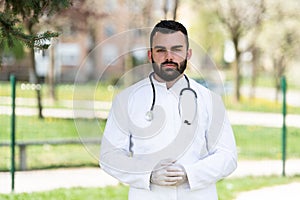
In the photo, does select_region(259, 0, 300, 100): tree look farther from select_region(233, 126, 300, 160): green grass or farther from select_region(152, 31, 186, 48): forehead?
select_region(152, 31, 186, 48): forehead

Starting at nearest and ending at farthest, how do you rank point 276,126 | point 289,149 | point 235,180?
point 235,180
point 289,149
point 276,126

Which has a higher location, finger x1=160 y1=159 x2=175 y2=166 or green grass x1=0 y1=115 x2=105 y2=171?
finger x1=160 y1=159 x2=175 y2=166

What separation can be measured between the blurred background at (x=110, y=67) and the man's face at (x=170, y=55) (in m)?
0.07

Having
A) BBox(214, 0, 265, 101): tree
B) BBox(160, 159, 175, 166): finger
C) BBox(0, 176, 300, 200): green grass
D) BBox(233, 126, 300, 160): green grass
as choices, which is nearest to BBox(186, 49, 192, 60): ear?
BBox(160, 159, 175, 166): finger

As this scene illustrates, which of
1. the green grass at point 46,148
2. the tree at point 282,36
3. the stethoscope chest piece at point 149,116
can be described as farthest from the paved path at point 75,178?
the tree at point 282,36

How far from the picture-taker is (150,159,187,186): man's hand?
3.32 meters

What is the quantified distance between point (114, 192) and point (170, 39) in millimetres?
5889

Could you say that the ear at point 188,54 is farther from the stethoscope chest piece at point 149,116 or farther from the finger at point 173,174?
the finger at point 173,174

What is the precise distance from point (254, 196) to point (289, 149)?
17.7 feet

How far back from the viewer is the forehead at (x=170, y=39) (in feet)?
11.0

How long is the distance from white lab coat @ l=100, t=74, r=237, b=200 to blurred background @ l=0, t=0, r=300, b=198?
0.42ft

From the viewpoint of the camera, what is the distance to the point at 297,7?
30.0 metres

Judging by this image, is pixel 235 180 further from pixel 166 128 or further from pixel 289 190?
pixel 166 128

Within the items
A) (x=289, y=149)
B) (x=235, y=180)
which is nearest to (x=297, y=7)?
(x=289, y=149)
